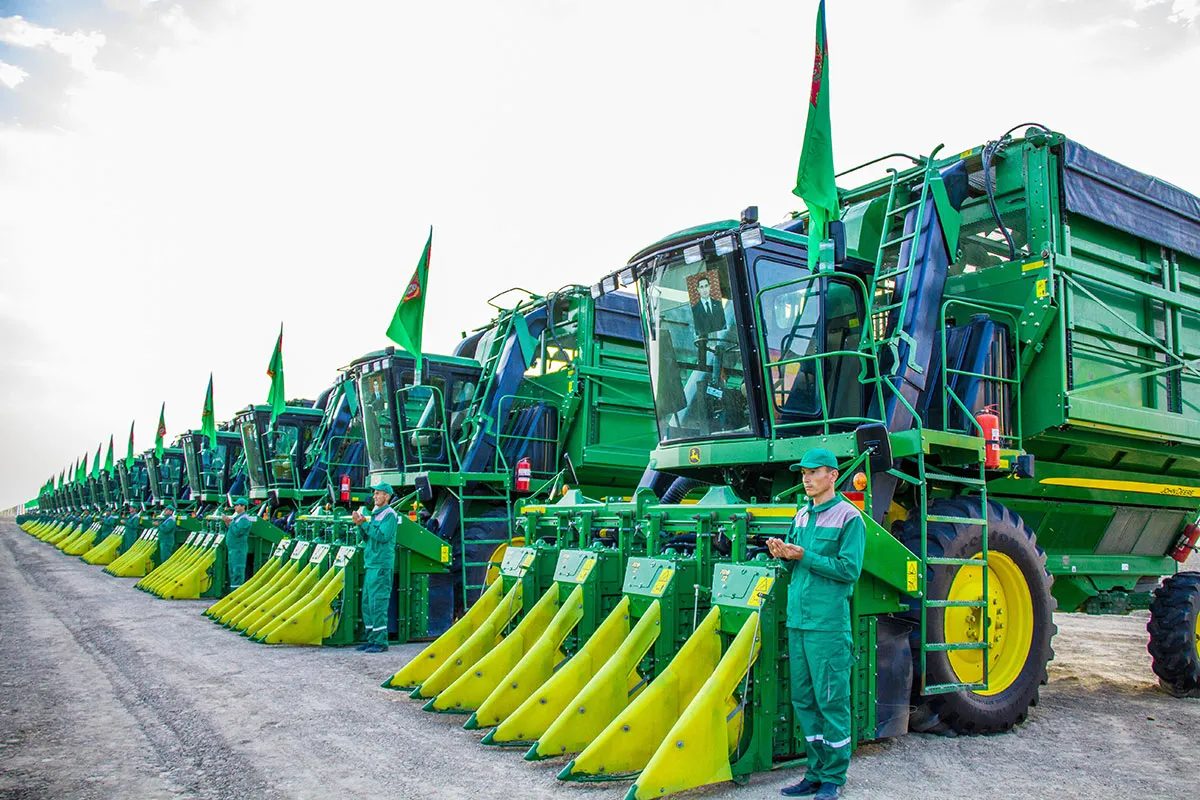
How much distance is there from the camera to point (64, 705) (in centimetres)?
659

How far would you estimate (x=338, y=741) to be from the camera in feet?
18.1

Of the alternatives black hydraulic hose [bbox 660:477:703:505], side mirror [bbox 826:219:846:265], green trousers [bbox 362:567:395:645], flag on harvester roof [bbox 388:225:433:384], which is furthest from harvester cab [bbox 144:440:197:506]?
side mirror [bbox 826:219:846:265]

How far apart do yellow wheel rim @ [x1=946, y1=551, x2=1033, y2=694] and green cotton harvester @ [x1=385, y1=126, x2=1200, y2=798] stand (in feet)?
0.05

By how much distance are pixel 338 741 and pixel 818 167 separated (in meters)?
4.74

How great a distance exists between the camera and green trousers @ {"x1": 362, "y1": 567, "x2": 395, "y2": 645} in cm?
938

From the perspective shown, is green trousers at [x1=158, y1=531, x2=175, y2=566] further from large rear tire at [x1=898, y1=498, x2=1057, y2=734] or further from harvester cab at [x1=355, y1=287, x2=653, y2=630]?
large rear tire at [x1=898, y1=498, x2=1057, y2=734]

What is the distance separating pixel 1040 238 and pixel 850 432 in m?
2.28

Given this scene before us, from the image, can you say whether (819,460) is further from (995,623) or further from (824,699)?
(995,623)

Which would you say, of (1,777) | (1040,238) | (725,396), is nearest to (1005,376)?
(1040,238)

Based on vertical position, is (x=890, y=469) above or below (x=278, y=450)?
below

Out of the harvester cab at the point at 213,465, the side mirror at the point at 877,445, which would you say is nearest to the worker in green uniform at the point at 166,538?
the harvester cab at the point at 213,465

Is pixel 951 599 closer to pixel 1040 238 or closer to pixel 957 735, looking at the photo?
pixel 957 735

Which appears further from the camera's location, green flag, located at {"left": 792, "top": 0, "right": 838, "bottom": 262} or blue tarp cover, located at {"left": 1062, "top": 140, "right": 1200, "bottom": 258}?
blue tarp cover, located at {"left": 1062, "top": 140, "right": 1200, "bottom": 258}

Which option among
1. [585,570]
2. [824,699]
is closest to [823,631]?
[824,699]
